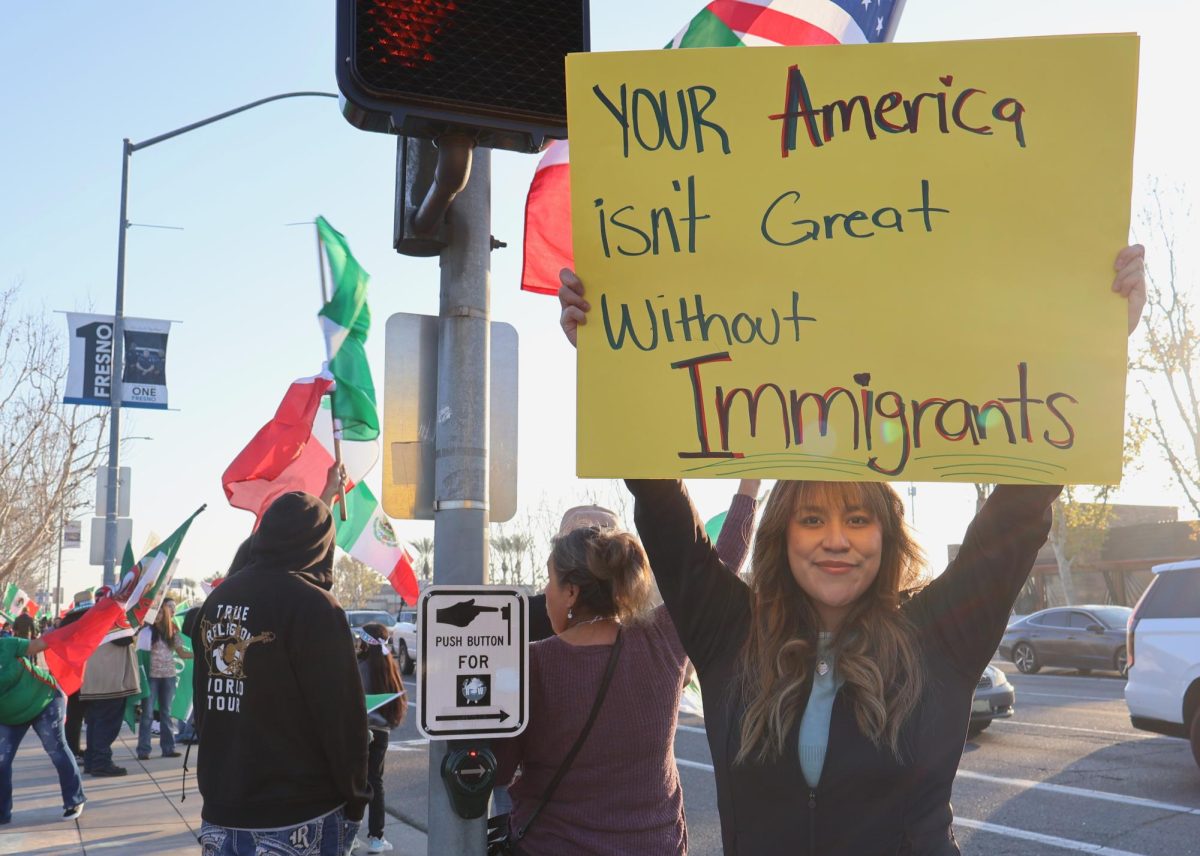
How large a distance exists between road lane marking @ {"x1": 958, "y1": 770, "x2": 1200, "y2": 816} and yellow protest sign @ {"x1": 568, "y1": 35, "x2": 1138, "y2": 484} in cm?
728

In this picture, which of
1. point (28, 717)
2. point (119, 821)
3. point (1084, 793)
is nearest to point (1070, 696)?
point (1084, 793)

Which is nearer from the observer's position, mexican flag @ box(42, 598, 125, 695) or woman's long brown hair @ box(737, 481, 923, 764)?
woman's long brown hair @ box(737, 481, 923, 764)

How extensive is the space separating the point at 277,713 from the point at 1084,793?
24.1ft

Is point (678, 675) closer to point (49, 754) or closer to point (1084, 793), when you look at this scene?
point (1084, 793)

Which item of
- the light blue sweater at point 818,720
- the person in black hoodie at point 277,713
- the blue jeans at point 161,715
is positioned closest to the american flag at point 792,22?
the person in black hoodie at point 277,713

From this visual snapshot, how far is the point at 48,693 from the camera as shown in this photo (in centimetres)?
873

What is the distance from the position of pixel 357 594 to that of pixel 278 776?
113 metres

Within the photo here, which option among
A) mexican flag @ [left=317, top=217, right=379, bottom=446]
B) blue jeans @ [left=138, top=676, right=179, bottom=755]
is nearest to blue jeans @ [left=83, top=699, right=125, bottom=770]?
blue jeans @ [left=138, top=676, right=179, bottom=755]

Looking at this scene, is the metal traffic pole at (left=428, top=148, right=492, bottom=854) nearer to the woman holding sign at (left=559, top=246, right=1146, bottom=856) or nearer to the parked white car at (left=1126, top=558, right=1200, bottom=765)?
the woman holding sign at (left=559, top=246, right=1146, bottom=856)

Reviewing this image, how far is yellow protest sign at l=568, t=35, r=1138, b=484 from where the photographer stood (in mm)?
2188

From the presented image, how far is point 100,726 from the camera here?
37.0 feet

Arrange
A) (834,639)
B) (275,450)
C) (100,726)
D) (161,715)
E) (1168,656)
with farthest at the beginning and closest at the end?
1. (161,715)
2. (100,726)
3. (1168,656)
4. (275,450)
5. (834,639)

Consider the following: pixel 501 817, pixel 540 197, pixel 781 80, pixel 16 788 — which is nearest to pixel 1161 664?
pixel 540 197

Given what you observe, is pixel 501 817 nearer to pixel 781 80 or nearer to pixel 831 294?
pixel 831 294
